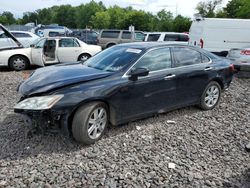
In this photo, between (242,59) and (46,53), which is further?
(46,53)

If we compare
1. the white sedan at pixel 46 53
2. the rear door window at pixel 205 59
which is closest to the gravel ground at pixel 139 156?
the rear door window at pixel 205 59

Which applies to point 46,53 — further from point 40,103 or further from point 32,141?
point 40,103

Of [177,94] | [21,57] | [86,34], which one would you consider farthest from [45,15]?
[177,94]

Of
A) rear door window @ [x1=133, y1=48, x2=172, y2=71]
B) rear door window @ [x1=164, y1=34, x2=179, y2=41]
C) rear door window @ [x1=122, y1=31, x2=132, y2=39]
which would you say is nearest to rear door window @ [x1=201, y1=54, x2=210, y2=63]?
rear door window @ [x1=133, y1=48, x2=172, y2=71]

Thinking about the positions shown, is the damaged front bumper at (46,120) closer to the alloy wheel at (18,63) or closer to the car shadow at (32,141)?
the car shadow at (32,141)

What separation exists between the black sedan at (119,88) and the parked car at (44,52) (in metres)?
6.34

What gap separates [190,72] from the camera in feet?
18.1

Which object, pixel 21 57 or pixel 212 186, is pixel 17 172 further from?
pixel 21 57

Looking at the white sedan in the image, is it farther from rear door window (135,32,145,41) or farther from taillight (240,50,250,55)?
rear door window (135,32,145,41)

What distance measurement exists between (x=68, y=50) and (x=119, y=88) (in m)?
7.84

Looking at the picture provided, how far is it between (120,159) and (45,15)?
12287 cm

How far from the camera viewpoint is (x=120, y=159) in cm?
400

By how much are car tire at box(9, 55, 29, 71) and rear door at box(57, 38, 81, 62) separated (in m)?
1.40

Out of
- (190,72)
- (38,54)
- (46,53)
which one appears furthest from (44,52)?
(190,72)
